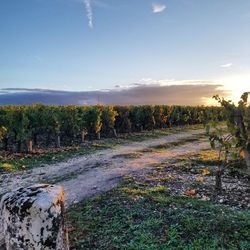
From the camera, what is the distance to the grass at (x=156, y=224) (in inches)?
331

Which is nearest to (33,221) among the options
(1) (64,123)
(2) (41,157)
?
(2) (41,157)

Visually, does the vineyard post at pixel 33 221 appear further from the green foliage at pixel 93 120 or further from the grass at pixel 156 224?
the green foliage at pixel 93 120

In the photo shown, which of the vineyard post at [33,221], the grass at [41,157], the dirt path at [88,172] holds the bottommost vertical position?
the grass at [41,157]

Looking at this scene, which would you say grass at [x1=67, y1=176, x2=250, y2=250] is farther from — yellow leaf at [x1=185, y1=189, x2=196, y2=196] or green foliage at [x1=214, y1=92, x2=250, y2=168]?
green foliage at [x1=214, y1=92, x2=250, y2=168]

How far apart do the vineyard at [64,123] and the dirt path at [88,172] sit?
133 inches

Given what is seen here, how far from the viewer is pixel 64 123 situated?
32125 mm

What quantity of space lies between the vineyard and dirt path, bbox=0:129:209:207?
338 centimetres

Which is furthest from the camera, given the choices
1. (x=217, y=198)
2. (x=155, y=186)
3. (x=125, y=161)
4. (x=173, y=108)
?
(x=173, y=108)

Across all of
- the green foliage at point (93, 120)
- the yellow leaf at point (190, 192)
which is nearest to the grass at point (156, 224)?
the yellow leaf at point (190, 192)

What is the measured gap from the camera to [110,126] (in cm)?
3794

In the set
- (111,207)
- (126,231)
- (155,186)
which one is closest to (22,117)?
(155,186)

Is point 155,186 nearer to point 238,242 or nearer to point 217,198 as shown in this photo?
point 217,198

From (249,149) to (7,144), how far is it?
21957 mm

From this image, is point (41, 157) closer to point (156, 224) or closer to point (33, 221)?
point (156, 224)
